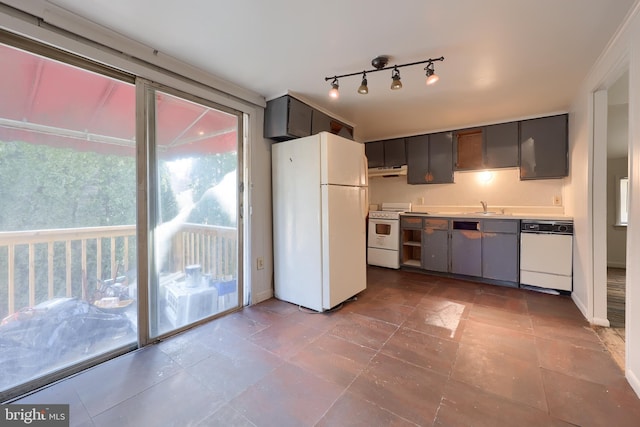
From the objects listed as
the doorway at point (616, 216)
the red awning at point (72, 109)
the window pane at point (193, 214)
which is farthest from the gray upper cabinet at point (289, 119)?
the doorway at point (616, 216)

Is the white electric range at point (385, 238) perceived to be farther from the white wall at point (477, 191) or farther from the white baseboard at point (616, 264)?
the white baseboard at point (616, 264)

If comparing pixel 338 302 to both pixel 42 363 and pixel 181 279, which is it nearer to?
pixel 181 279

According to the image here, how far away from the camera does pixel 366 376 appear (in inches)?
66.1

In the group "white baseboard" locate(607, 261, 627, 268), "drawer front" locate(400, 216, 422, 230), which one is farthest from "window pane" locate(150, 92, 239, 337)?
"white baseboard" locate(607, 261, 627, 268)

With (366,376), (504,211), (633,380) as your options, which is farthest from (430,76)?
(504,211)

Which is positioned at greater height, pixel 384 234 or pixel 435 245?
pixel 384 234

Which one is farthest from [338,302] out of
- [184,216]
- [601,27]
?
[601,27]

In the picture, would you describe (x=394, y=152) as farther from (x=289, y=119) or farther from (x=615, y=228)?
(x=615, y=228)

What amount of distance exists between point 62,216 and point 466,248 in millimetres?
4250

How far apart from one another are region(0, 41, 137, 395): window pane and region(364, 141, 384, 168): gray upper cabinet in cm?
368

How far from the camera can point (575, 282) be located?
2891mm

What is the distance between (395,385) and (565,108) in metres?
3.87

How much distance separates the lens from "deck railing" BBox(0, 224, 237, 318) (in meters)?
1.55

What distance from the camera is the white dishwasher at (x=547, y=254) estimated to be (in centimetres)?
302
